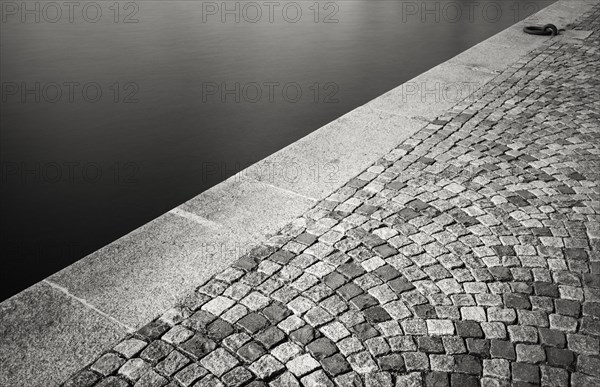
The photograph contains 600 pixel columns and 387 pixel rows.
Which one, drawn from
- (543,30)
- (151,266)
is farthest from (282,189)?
(543,30)

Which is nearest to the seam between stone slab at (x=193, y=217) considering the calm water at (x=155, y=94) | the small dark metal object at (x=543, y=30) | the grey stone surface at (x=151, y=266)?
the grey stone surface at (x=151, y=266)

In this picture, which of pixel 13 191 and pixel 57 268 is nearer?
pixel 57 268

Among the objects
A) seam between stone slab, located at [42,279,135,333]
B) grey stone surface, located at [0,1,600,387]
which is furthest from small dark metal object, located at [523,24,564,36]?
seam between stone slab, located at [42,279,135,333]

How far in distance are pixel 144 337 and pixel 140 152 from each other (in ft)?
10.8

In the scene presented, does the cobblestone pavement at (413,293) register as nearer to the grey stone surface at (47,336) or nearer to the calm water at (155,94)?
the grey stone surface at (47,336)

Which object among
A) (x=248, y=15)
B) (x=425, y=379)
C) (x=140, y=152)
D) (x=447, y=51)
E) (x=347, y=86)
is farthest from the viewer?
(x=248, y=15)

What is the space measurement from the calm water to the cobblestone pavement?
1521 millimetres

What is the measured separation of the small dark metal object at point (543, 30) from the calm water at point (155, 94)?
0.87 metres

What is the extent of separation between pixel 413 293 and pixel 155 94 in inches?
213

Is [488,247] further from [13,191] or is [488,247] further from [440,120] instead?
[13,191]

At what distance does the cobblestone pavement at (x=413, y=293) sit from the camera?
3.27 metres

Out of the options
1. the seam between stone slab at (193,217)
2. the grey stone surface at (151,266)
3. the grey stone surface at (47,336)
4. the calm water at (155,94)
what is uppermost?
the calm water at (155,94)

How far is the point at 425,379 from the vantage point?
320 cm

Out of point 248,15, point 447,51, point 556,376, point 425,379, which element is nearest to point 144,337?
point 425,379
